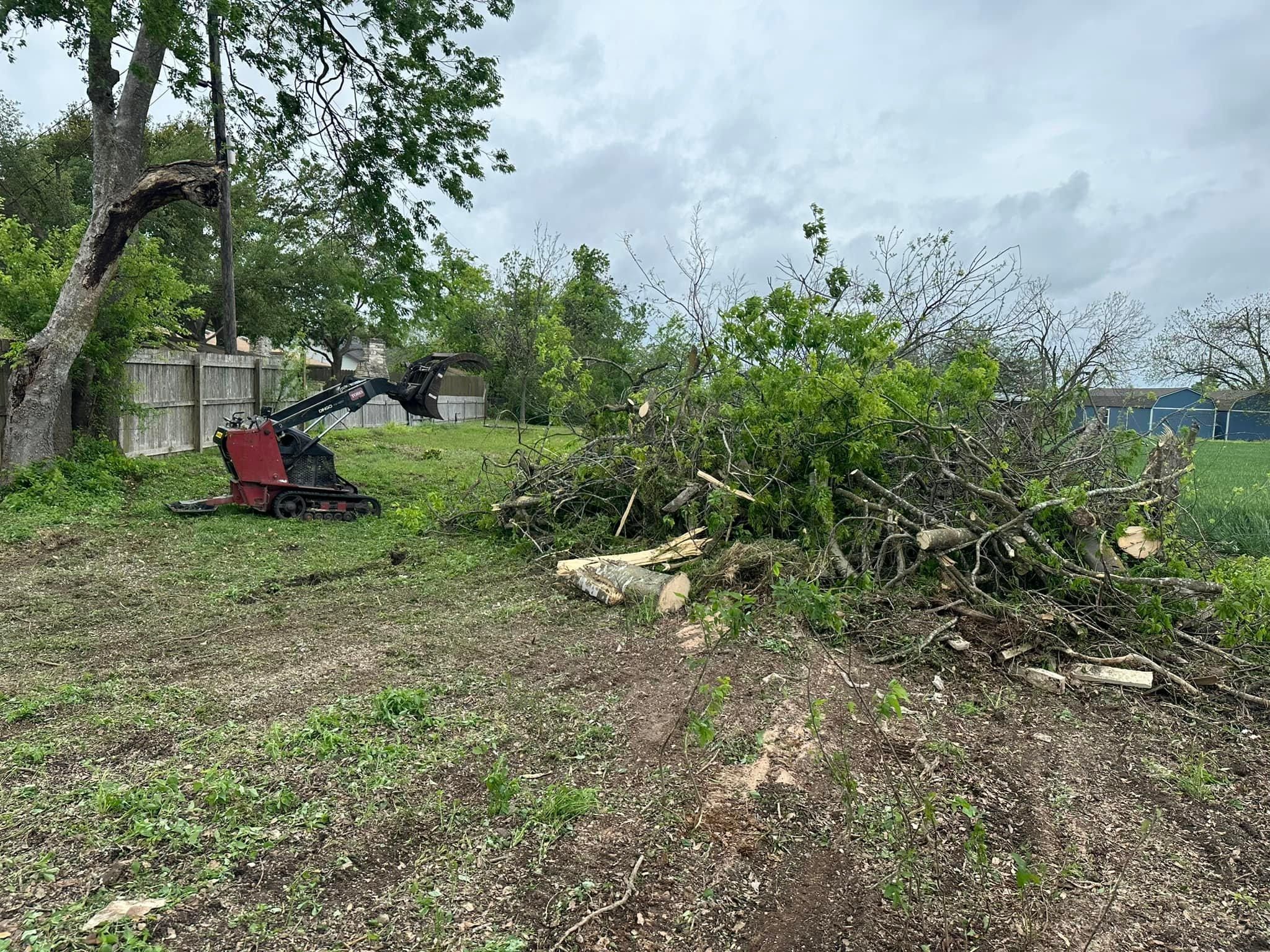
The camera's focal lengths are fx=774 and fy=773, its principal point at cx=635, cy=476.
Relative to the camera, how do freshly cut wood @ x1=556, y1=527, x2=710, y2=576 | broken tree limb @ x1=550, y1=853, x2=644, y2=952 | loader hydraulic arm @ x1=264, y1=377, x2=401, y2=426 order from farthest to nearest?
loader hydraulic arm @ x1=264, y1=377, x2=401, y2=426 → freshly cut wood @ x1=556, y1=527, x2=710, y2=576 → broken tree limb @ x1=550, y1=853, x2=644, y2=952

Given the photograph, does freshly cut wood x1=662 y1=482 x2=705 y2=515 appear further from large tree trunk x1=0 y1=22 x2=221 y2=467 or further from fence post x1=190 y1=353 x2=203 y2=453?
fence post x1=190 y1=353 x2=203 y2=453

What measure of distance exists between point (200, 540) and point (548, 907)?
22.2 feet

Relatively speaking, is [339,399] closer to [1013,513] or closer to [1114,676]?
[1013,513]

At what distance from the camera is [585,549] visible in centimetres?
722

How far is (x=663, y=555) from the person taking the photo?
21.2ft

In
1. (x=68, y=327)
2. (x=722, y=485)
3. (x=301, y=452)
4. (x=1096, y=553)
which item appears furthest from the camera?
(x=68, y=327)

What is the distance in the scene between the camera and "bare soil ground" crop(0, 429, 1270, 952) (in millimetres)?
2396

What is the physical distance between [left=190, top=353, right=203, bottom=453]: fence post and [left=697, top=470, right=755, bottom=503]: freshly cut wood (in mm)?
11202

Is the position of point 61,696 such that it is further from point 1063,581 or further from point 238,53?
point 238,53

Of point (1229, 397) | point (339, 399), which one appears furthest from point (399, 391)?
point (1229, 397)

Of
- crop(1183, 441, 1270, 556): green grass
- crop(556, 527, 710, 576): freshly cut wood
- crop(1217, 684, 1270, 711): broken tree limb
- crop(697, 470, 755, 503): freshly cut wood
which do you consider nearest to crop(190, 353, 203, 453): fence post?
crop(556, 527, 710, 576): freshly cut wood

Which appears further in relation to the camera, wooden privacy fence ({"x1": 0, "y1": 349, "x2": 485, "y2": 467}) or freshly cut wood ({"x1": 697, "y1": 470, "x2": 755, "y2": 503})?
wooden privacy fence ({"x1": 0, "y1": 349, "x2": 485, "y2": 467})

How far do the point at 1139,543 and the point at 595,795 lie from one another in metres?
4.07

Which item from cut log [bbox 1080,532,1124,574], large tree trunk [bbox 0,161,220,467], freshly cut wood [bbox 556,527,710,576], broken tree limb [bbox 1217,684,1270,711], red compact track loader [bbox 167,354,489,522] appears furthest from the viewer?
large tree trunk [bbox 0,161,220,467]
